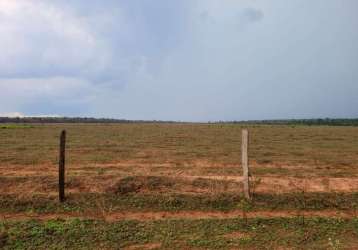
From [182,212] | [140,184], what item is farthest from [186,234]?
[140,184]

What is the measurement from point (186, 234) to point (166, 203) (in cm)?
206

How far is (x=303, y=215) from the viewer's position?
853 centimetres

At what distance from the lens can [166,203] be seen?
9.30 metres

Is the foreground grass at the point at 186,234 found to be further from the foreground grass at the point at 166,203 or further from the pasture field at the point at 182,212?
the foreground grass at the point at 166,203

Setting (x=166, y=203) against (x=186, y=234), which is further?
(x=166, y=203)

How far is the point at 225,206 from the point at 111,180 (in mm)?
3789

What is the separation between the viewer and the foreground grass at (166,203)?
29.6 feet

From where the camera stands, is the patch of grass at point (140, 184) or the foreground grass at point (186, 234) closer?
the foreground grass at point (186, 234)

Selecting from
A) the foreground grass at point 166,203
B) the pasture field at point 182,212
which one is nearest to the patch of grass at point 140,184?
the pasture field at point 182,212

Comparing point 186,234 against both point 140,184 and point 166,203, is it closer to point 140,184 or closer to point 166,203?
point 166,203

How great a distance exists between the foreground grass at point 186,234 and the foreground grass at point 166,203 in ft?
3.21

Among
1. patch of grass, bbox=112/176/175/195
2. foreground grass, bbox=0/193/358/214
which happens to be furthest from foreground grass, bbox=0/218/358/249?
patch of grass, bbox=112/176/175/195

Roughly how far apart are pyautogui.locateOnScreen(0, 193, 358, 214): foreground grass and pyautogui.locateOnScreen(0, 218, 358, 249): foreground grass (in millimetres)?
977

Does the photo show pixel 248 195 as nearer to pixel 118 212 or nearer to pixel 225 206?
pixel 225 206
